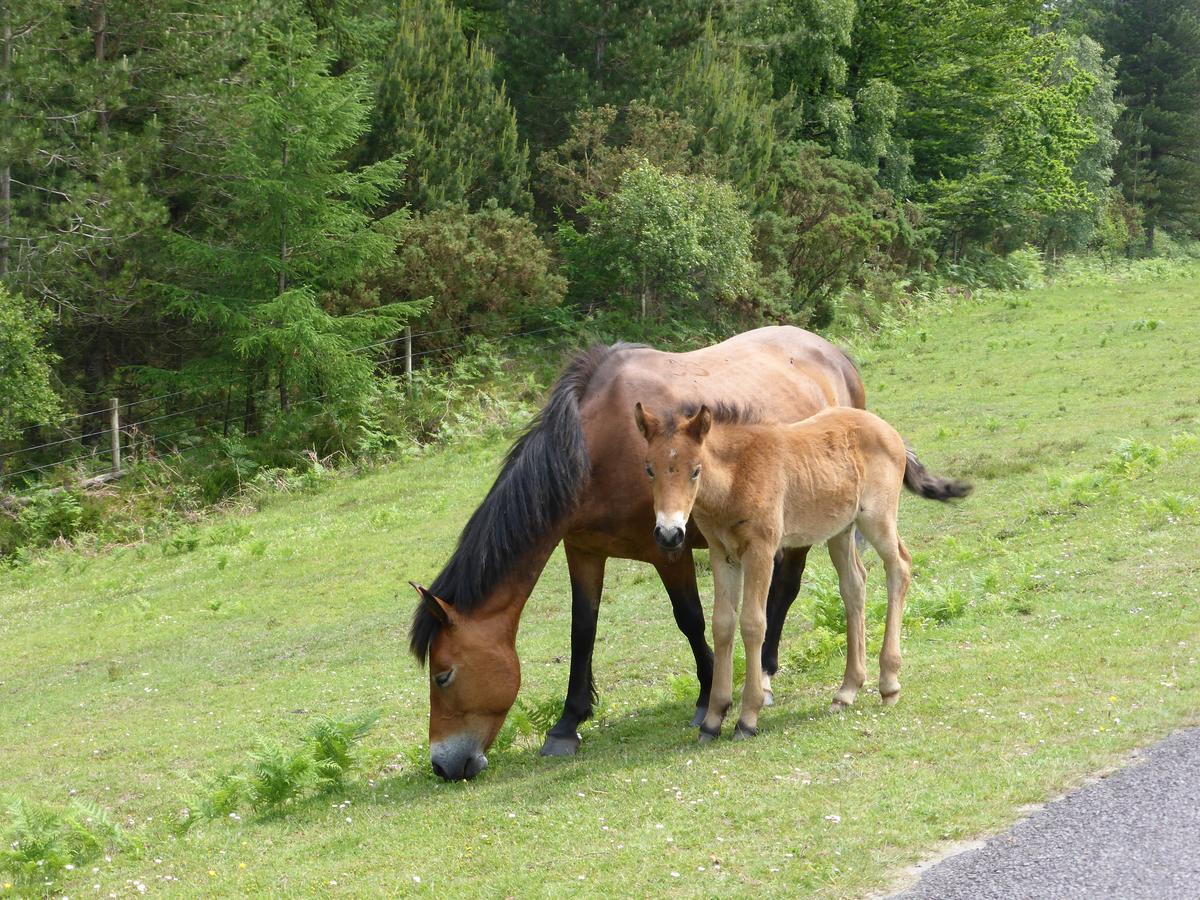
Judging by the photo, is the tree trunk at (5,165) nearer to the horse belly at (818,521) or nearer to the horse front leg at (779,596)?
the horse front leg at (779,596)

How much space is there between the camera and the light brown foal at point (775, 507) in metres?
7.27

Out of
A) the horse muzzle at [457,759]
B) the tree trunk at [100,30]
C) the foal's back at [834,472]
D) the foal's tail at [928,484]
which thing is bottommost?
the horse muzzle at [457,759]

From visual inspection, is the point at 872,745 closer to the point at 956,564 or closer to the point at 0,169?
the point at 956,564

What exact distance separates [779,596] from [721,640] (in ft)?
6.50

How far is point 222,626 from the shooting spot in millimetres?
15695

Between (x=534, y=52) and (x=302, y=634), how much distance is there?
2352 centimetres

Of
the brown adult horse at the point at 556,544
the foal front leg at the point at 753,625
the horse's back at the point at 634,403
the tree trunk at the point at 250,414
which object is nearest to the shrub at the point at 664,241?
the tree trunk at the point at 250,414

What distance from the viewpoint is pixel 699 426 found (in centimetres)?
680

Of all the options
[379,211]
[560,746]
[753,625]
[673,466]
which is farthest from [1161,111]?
[673,466]

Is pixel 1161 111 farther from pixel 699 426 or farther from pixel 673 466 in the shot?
pixel 673 466

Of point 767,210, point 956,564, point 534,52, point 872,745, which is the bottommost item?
point 956,564

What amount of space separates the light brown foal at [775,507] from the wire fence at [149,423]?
61.9 ft

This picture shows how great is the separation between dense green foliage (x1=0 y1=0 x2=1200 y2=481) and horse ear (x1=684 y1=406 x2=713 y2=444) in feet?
59.8

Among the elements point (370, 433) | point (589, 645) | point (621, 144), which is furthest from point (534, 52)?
point (589, 645)
